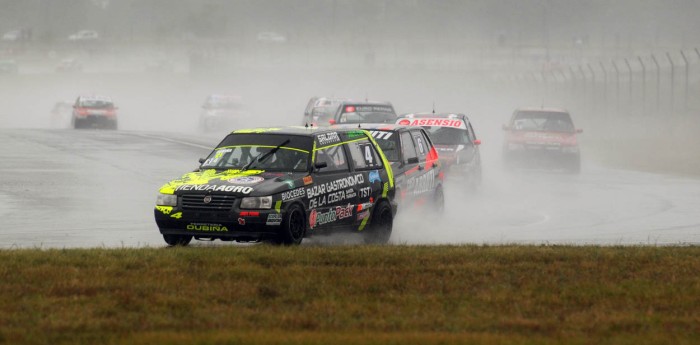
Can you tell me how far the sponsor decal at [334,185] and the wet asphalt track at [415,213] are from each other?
136 centimetres

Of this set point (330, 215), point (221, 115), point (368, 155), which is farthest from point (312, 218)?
point (221, 115)

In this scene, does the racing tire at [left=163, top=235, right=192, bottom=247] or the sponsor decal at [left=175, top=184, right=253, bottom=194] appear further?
the racing tire at [left=163, top=235, right=192, bottom=247]

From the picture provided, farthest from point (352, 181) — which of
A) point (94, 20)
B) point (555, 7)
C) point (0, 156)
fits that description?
point (94, 20)

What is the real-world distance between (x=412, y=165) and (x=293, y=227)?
14.2ft

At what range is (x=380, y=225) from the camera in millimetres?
15953

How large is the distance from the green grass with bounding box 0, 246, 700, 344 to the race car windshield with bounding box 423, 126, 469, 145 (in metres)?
11.1

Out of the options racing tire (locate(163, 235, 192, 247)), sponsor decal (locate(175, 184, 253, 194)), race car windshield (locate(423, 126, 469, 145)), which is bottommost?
racing tire (locate(163, 235, 192, 247))

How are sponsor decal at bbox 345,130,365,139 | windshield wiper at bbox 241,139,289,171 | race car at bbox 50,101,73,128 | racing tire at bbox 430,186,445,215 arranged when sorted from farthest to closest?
race car at bbox 50,101,73,128 < racing tire at bbox 430,186,445,215 < sponsor decal at bbox 345,130,365,139 < windshield wiper at bbox 241,139,289,171

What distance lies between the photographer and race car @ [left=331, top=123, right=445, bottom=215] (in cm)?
1769

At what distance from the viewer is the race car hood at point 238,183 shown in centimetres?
1405

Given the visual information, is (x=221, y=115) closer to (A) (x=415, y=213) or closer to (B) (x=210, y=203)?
(A) (x=415, y=213)

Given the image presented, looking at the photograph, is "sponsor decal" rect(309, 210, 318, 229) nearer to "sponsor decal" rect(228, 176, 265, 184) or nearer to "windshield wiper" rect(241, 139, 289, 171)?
"sponsor decal" rect(228, 176, 265, 184)

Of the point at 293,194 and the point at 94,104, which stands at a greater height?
the point at 293,194

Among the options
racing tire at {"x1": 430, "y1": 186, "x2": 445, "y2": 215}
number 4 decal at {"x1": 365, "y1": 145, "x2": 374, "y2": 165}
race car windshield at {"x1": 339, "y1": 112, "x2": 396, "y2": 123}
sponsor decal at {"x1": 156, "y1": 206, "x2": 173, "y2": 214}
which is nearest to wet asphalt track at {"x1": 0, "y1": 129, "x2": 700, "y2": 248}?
racing tire at {"x1": 430, "y1": 186, "x2": 445, "y2": 215}
